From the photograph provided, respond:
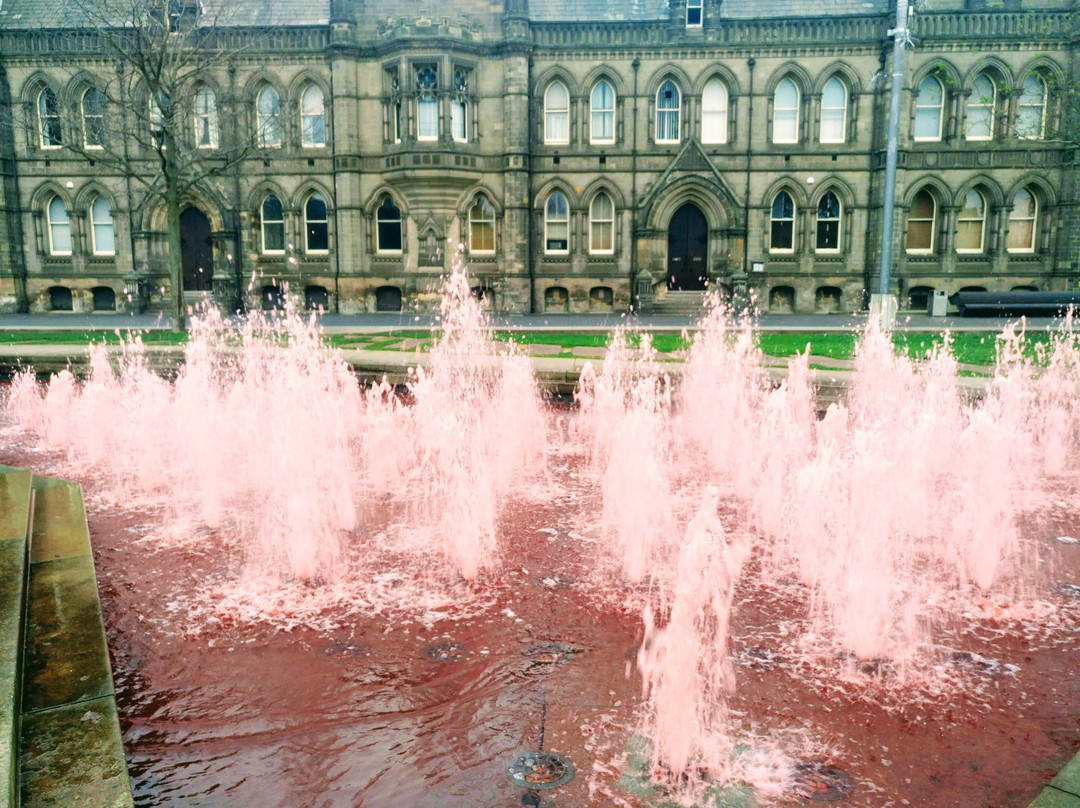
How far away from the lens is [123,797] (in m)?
2.96

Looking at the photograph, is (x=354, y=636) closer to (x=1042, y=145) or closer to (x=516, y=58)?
(x=516, y=58)

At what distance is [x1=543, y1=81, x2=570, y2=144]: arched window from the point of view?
2852 cm

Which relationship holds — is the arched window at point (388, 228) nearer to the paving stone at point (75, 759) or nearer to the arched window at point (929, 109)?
the arched window at point (929, 109)

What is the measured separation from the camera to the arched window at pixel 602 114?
28.6 m

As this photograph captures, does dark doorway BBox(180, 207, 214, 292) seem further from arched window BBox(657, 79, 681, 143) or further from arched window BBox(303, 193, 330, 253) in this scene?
arched window BBox(657, 79, 681, 143)

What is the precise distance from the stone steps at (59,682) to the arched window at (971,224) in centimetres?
3034

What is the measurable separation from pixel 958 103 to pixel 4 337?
29.4 meters

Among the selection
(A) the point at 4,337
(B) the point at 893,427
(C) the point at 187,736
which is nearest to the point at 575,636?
(C) the point at 187,736

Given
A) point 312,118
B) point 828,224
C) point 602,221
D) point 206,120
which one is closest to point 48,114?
point 206,120

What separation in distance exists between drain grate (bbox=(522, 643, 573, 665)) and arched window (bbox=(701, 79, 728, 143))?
26.7m

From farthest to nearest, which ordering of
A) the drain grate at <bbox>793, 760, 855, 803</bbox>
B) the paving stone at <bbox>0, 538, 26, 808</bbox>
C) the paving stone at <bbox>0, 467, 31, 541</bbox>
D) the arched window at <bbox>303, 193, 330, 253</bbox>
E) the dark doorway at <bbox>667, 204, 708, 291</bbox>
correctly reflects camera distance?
the dark doorway at <bbox>667, 204, 708, 291</bbox> < the arched window at <bbox>303, 193, 330, 253</bbox> < the paving stone at <bbox>0, 467, 31, 541</bbox> < the drain grate at <bbox>793, 760, 855, 803</bbox> < the paving stone at <bbox>0, 538, 26, 808</bbox>

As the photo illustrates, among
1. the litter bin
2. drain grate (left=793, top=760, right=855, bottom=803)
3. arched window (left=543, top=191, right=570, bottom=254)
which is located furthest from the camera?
arched window (left=543, top=191, right=570, bottom=254)

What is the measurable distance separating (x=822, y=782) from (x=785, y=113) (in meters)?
28.5

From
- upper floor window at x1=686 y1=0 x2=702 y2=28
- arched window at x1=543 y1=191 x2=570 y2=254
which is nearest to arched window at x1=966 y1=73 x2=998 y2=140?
upper floor window at x1=686 y1=0 x2=702 y2=28
